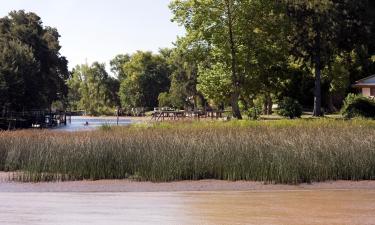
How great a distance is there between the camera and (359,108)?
44.5m

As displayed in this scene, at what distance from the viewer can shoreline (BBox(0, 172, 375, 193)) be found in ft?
50.0

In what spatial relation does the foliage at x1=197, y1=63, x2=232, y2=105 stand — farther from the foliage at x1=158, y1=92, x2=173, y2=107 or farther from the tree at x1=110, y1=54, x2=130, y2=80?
the tree at x1=110, y1=54, x2=130, y2=80

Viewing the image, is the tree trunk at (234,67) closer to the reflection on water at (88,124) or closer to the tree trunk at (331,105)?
the reflection on water at (88,124)

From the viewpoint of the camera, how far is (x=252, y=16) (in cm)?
4453

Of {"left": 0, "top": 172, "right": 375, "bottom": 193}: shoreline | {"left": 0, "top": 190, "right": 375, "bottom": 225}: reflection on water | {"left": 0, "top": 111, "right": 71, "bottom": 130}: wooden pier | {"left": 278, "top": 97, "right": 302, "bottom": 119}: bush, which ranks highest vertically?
{"left": 278, "top": 97, "right": 302, "bottom": 119}: bush

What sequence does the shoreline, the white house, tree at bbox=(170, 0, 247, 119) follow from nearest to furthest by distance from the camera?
the shoreline < tree at bbox=(170, 0, 247, 119) < the white house

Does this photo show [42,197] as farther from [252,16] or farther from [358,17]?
[358,17]

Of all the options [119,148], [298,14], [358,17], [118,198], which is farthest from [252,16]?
[118,198]

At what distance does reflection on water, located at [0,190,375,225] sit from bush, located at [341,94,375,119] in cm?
2973

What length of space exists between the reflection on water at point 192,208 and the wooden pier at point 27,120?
3073 cm

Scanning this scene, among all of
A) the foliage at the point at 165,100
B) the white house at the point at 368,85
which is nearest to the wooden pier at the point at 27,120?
the foliage at the point at 165,100

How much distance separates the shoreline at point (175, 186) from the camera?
15227mm

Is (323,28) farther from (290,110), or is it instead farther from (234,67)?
(234,67)

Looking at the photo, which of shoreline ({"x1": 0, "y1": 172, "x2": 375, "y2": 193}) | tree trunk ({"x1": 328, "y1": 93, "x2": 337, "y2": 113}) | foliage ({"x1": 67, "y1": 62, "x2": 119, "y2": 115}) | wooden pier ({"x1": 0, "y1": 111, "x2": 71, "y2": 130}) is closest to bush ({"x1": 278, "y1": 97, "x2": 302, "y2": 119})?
tree trunk ({"x1": 328, "y1": 93, "x2": 337, "y2": 113})
